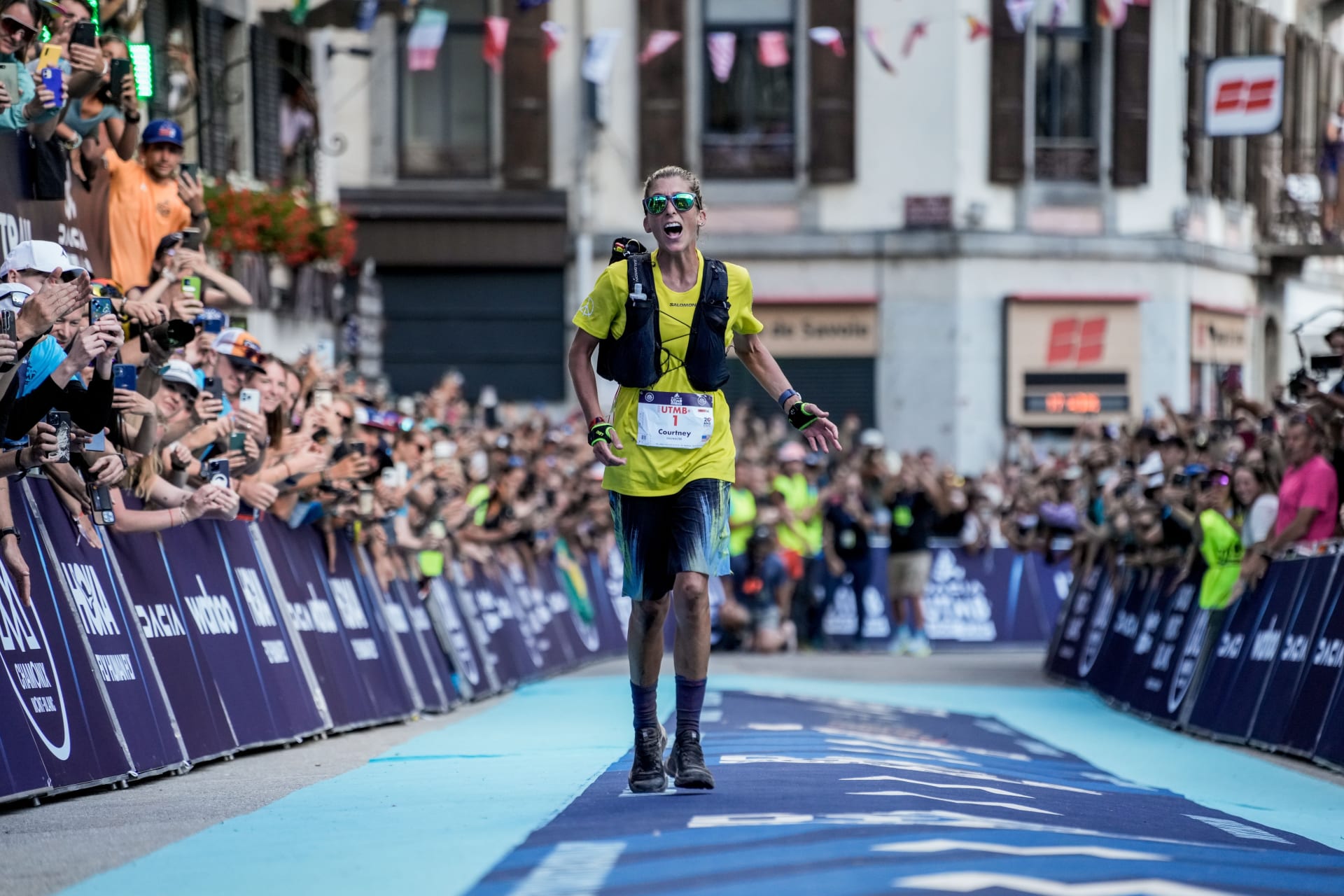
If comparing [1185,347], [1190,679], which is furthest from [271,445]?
[1185,347]

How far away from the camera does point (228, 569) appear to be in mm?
12484

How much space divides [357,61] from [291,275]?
12.5 m

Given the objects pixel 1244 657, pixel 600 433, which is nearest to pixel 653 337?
pixel 600 433

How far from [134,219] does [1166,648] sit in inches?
337

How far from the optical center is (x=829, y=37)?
33.1 metres

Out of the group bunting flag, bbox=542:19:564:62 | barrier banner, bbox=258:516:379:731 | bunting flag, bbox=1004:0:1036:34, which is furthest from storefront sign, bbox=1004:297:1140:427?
barrier banner, bbox=258:516:379:731

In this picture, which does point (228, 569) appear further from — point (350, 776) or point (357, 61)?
point (357, 61)

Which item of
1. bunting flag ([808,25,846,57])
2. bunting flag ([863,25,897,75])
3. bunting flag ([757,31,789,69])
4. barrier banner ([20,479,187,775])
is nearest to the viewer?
barrier banner ([20,479,187,775])

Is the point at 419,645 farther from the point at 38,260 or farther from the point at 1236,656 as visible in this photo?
the point at 38,260

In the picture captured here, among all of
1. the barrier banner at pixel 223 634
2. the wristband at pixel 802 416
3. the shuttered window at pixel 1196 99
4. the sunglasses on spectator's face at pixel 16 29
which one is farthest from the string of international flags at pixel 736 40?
the wristband at pixel 802 416

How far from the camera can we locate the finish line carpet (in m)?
6.38

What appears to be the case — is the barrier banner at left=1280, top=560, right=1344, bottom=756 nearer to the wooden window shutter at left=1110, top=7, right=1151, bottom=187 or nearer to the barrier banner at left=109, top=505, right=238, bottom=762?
the barrier banner at left=109, top=505, right=238, bottom=762

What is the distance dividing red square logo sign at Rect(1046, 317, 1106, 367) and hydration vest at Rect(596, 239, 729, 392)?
27852mm

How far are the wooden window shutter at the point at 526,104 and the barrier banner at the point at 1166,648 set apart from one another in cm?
1874
